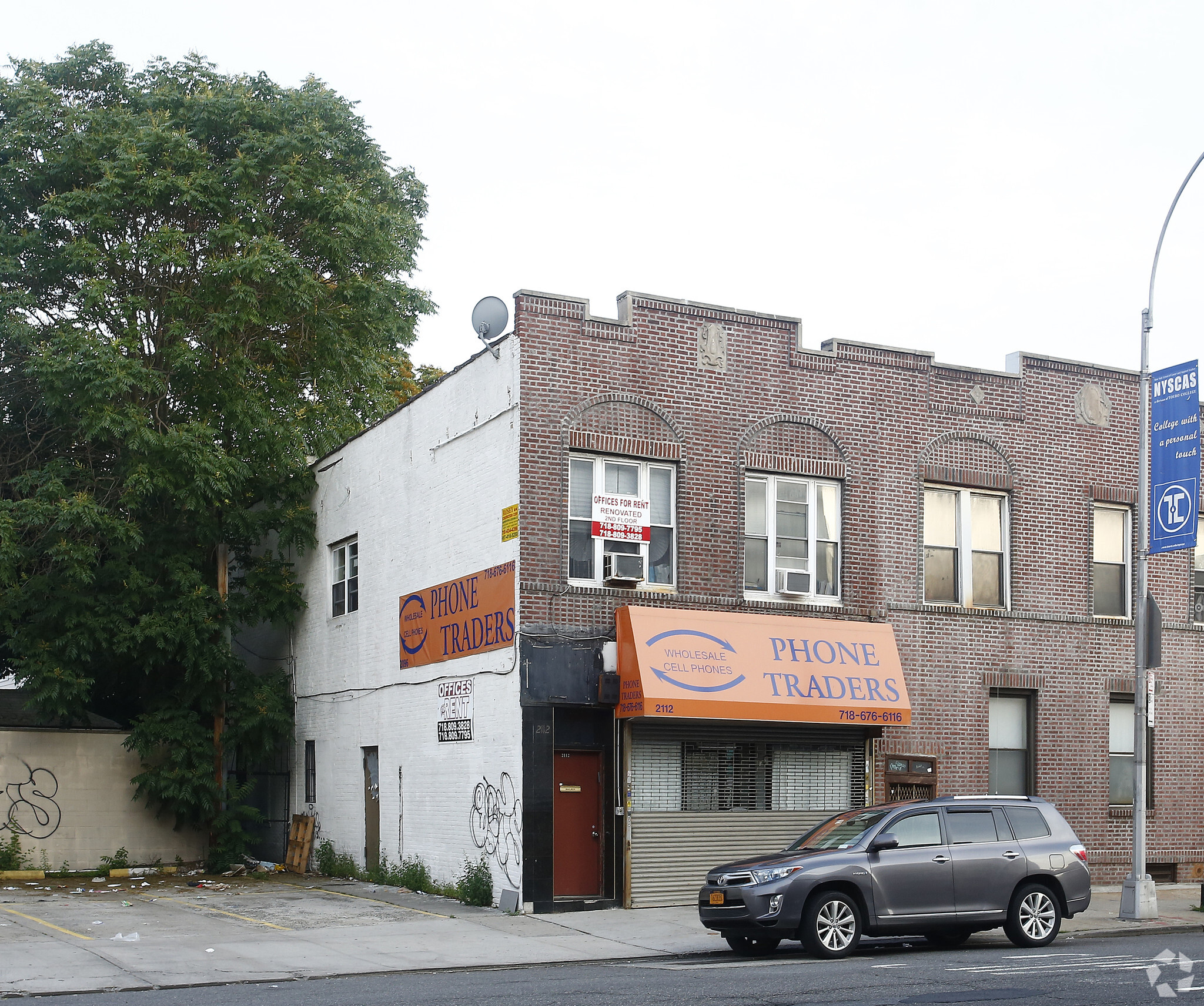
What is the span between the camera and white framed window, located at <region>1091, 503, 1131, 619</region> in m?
22.5

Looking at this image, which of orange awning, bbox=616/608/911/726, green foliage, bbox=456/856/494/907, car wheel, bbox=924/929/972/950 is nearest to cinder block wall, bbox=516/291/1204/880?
orange awning, bbox=616/608/911/726

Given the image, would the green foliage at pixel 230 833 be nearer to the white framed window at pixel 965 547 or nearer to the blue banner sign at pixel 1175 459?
the white framed window at pixel 965 547

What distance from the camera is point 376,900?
64.9ft

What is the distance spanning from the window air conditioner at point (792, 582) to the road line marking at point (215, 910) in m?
8.21

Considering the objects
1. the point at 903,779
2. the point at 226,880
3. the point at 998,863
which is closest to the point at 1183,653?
the point at 903,779

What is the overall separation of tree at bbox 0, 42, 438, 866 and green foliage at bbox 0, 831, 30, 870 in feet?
7.00

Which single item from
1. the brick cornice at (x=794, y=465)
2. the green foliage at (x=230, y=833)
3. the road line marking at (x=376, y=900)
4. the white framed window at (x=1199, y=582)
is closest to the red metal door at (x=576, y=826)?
the road line marking at (x=376, y=900)

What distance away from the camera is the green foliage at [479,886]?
18656 mm

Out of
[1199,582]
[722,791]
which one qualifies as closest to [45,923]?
[722,791]

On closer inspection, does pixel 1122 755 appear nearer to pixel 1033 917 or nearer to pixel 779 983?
pixel 1033 917

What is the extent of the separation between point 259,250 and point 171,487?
4269mm

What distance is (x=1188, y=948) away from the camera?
14500 millimetres

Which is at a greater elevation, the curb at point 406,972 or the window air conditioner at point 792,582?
the window air conditioner at point 792,582

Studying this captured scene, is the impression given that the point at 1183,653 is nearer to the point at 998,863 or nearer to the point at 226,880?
the point at 998,863
